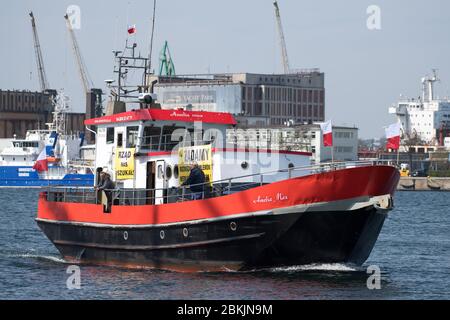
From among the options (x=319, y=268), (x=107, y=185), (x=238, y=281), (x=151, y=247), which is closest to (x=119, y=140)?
(x=107, y=185)

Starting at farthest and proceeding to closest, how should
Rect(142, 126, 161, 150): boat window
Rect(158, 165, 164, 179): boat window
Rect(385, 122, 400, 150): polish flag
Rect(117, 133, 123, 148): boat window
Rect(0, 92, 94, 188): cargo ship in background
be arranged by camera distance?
Rect(0, 92, 94, 188): cargo ship in background < Rect(385, 122, 400, 150): polish flag < Rect(117, 133, 123, 148): boat window < Rect(142, 126, 161, 150): boat window < Rect(158, 165, 164, 179): boat window

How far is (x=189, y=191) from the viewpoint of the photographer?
27281mm

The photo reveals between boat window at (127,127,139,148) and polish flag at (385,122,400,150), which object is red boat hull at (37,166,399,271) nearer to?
boat window at (127,127,139,148)

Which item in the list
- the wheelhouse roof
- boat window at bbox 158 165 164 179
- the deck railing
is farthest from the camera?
the wheelhouse roof

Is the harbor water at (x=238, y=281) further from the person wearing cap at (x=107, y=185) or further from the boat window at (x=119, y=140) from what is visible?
the boat window at (x=119, y=140)

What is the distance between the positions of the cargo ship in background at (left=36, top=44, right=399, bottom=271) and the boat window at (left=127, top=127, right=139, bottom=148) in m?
0.03

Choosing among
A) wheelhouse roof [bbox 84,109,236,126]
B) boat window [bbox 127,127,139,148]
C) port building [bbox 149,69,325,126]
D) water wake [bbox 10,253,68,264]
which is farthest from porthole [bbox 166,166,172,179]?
port building [bbox 149,69,325,126]

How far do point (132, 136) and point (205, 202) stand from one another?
495 centimetres

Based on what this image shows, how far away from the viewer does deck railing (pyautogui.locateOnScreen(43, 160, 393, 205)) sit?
25.8 m

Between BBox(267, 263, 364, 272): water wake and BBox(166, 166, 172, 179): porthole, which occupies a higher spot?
BBox(166, 166, 172, 179): porthole

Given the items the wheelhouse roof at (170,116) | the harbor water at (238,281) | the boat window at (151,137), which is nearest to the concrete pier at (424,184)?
the harbor water at (238,281)

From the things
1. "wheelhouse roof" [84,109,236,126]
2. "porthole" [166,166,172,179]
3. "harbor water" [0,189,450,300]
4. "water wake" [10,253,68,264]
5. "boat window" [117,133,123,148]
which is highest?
"wheelhouse roof" [84,109,236,126]

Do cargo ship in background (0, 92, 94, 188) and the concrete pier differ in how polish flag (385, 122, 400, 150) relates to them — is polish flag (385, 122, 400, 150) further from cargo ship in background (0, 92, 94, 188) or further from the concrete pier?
the concrete pier

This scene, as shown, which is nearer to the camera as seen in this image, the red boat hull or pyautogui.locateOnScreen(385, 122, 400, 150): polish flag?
the red boat hull
